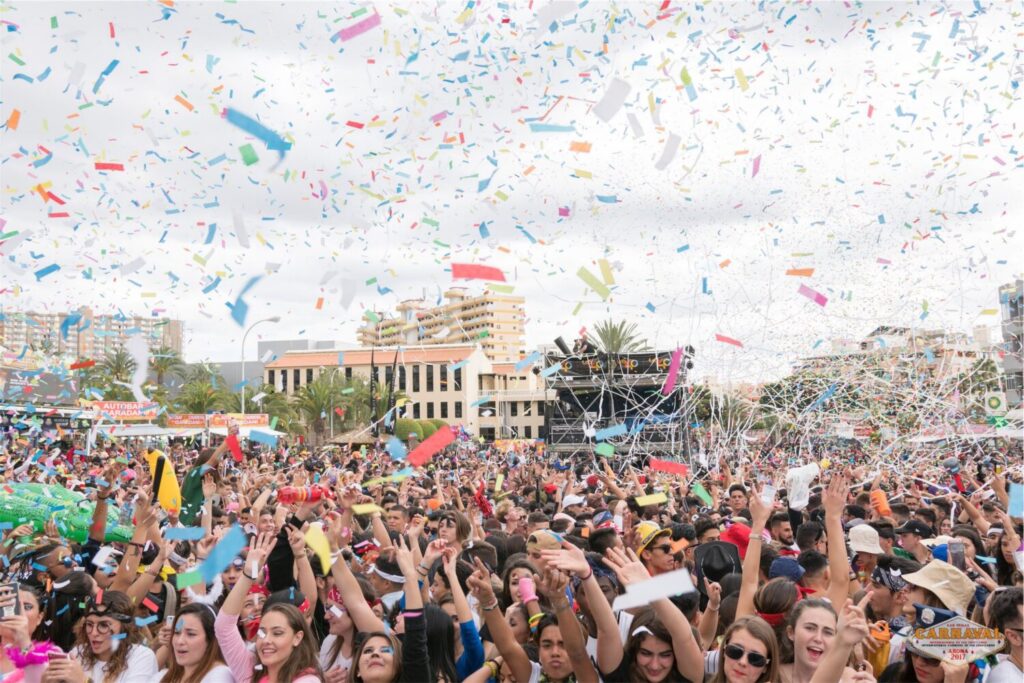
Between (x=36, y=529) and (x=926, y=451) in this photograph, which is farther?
(x=926, y=451)

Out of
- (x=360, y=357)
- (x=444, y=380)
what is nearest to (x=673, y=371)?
(x=360, y=357)

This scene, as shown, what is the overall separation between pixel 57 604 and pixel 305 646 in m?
1.88

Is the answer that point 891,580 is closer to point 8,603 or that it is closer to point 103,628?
point 103,628

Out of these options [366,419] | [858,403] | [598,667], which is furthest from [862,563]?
[366,419]

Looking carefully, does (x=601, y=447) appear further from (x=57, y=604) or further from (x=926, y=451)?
(x=57, y=604)

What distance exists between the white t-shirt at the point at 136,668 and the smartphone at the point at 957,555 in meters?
5.02

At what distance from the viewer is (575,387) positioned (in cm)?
2555

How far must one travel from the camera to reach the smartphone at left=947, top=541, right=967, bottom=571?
597 centimetres

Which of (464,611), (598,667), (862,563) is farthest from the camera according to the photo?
(862,563)

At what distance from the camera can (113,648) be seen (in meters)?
4.40

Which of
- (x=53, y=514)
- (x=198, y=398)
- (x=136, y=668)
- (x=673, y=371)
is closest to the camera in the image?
(x=136, y=668)

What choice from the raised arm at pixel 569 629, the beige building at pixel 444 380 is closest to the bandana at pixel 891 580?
the raised arm at pixel 569 629

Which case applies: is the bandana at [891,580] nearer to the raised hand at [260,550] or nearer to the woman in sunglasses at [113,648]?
the raised hand at [260,550]

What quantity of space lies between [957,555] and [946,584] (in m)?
1.63
